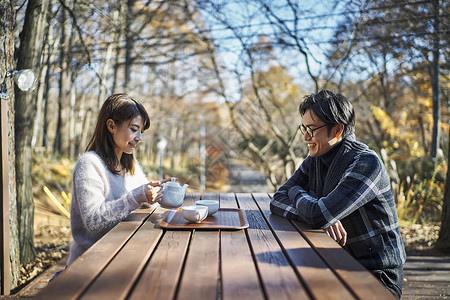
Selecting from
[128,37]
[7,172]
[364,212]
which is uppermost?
[128,37]

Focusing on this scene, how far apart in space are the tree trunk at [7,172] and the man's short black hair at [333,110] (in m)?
2.00

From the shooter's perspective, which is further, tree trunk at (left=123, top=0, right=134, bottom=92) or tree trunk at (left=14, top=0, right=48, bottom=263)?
tree trunk at (left=123, top=0, right=134, bottom=92)

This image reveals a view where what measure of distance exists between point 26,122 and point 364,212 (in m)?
2.82

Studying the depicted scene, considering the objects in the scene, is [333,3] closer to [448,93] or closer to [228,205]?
[228,205]

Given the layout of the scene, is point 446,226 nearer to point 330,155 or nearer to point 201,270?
point 330,155

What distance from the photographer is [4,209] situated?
7.70 ft

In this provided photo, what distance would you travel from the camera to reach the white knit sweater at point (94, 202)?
1.57 m

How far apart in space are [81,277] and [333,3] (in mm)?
5059

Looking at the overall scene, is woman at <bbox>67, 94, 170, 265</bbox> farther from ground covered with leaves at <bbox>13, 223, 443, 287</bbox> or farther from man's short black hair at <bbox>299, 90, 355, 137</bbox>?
ground covered with leaves at <bbox>13, 223, 443, 287</bbox>

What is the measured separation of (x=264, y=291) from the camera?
2.72 feet

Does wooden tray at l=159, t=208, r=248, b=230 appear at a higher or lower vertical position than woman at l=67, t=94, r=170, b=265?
lower

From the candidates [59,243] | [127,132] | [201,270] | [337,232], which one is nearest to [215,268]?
[201,270]

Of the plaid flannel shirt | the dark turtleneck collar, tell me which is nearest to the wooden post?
the plaid flannel shirt

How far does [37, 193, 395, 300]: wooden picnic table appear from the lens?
82 cm
